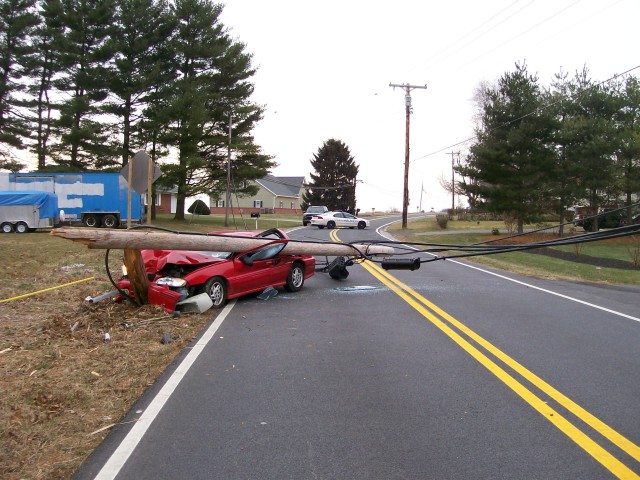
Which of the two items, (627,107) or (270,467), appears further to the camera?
(627,107)

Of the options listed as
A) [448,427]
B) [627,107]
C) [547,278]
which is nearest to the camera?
[448,427]

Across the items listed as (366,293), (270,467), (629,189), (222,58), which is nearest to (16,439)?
(270,467)

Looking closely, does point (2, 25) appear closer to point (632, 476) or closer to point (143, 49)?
point (143, 49)

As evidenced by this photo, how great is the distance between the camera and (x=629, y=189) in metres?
33.5

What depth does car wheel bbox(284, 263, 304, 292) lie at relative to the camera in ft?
39.0

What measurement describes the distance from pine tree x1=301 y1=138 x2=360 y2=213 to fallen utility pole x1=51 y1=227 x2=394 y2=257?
6783cm

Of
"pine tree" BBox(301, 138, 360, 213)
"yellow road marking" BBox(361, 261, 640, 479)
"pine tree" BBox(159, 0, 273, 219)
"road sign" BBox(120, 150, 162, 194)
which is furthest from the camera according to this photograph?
"pine tree" BBox(301, 138, 360, 213)

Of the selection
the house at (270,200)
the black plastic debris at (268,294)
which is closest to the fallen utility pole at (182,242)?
the black plastic debris at (268,294)

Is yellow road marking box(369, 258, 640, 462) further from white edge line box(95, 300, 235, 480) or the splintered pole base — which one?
the splintered pole base

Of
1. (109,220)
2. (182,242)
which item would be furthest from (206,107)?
(182,242)

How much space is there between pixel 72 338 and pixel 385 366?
13.9 ft

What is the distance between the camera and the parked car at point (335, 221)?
44469mm

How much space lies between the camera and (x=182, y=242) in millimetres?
8562

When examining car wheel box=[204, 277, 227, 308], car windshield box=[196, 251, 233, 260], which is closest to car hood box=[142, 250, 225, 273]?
car windshield box=[196, 251, 233, 260]
